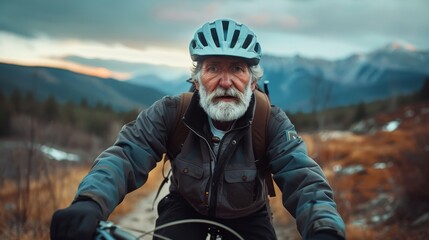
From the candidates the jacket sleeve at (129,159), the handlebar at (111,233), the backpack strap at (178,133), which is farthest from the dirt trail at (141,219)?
the handlebar at (111,233)

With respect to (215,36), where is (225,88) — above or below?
below

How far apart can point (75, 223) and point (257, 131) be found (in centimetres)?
149

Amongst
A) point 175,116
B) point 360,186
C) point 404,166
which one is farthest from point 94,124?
point 175,116

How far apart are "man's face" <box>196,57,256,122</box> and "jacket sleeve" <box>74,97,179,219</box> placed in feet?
1.00

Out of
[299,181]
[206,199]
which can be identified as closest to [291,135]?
[299,181]

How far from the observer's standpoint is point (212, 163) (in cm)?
303

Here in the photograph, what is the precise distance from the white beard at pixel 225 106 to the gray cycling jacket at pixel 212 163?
78mm

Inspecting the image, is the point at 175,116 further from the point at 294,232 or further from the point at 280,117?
the point at 294,232

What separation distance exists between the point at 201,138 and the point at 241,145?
29 centimetres

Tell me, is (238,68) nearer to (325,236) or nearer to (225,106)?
(225,106)

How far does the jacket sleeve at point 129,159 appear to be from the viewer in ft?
8.13

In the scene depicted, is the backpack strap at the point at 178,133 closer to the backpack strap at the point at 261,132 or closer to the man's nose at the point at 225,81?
the man's nose at the point at 225,81

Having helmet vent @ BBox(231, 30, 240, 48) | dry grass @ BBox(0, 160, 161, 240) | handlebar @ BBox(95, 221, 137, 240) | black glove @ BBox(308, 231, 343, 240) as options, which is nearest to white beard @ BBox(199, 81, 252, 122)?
helmet vent @ BBox(231, 30, 240, 48)

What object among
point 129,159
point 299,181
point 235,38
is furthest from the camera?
point 235,38
